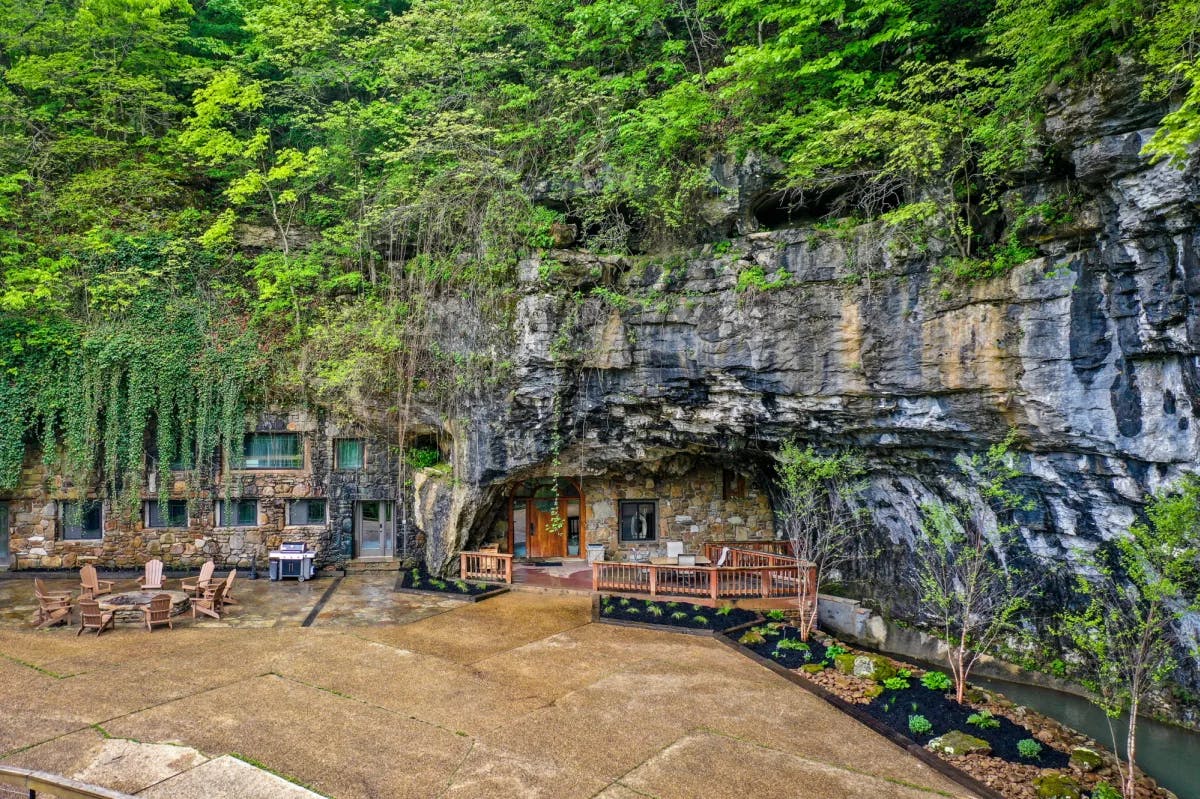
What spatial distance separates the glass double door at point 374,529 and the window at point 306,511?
972mm

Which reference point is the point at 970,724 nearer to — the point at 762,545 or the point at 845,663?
the point at 845,663

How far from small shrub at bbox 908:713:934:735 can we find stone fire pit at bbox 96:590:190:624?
12.6 metres

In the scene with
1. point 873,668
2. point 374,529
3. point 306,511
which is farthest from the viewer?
point 374,529

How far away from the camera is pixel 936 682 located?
30.1ft

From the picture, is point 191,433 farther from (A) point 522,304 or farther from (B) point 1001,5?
(B) point 1001,5

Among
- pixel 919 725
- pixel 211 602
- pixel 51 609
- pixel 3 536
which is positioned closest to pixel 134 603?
pixel 211 602

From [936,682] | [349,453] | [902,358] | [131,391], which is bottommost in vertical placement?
[936,682]

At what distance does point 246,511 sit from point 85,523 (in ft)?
13.6

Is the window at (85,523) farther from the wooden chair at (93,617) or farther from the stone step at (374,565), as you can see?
the wooden chair at (93,617)

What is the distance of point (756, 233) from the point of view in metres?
12.7

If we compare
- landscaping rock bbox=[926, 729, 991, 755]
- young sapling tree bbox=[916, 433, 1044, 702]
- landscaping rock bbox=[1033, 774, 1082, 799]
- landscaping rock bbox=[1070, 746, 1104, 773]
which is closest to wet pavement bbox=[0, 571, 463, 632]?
landscaping rock bbox=[926, 729, 991, 755]

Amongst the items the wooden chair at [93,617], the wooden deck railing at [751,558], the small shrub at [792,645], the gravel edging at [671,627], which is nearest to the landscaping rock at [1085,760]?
the small shrub at [792,645]

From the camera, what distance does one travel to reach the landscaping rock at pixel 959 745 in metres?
7.39

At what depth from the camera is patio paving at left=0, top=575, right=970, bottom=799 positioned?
21.7ft
